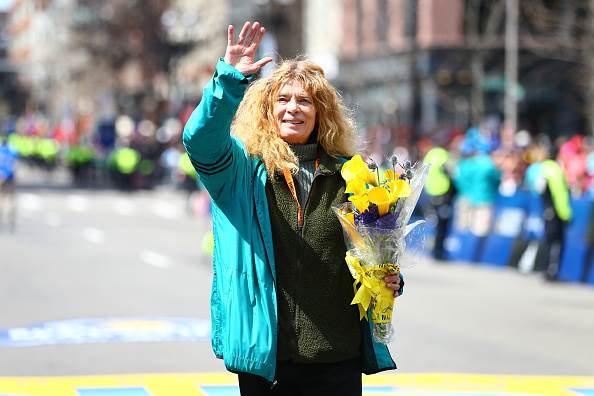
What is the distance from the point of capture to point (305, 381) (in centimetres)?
499

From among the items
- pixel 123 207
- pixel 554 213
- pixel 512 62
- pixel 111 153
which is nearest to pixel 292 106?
pixel 554 213

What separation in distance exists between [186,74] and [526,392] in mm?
69873

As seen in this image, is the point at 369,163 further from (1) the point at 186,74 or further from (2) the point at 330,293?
(1) the point at 186,74

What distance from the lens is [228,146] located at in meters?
4.86

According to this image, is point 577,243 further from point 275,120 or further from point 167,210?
point 167,210

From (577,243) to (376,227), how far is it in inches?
495

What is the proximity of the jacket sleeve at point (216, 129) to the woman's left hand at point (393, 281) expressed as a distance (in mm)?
679

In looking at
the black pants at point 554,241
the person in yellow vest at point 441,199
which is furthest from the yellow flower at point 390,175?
the person in yellow vest at point 441,199

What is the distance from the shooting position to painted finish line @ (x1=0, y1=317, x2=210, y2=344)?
37.3ft

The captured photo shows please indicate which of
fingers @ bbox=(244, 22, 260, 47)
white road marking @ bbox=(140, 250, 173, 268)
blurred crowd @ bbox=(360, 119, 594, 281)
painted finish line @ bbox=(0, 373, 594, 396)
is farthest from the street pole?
fingers @ bbox=(244, 22, 260, 47)

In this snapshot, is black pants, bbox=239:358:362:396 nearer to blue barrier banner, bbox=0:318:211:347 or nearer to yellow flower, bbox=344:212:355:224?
yellow flower, bbox=344:212:355:224

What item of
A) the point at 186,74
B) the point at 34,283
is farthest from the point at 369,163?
the point at 186,74

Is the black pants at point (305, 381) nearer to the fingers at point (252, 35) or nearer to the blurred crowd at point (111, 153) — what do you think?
the fingers at point (252, 35)

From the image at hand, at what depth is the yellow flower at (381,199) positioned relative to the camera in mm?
4996
